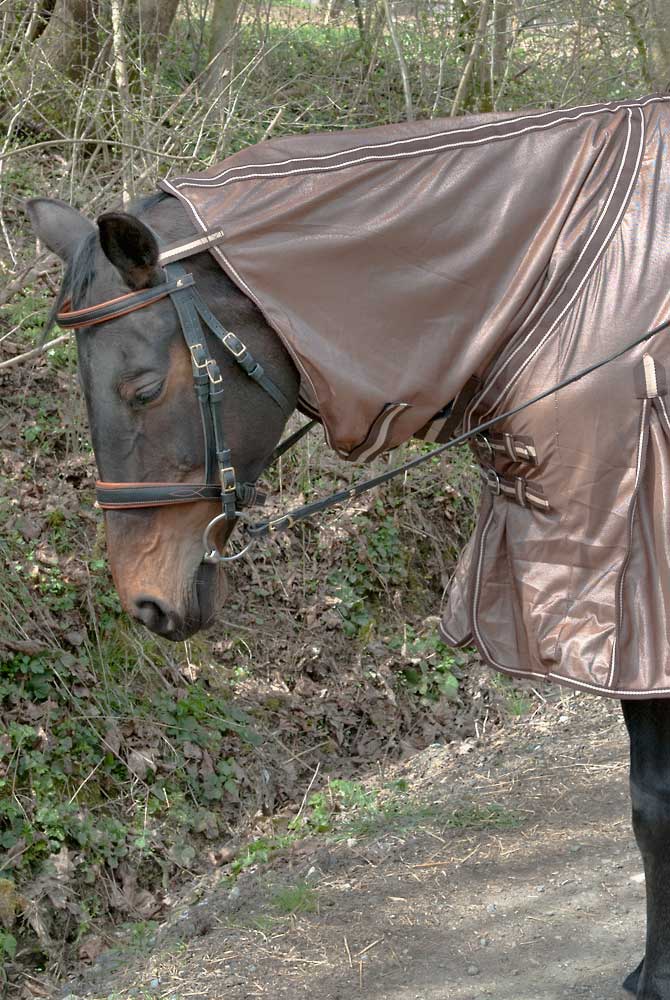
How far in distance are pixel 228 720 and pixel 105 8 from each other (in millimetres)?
4826

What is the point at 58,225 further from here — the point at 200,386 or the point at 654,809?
the point at 654,809

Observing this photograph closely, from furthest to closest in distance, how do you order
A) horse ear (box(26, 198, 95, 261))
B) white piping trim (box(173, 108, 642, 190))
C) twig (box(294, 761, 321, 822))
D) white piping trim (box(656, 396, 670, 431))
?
twig (box(294, 761, 321, 822)), horse ear (box(26, 198, 95, 261)), white piping trim (box(173, 108, 642, 190)), white piping trim (box(656, 396, 670, 431))

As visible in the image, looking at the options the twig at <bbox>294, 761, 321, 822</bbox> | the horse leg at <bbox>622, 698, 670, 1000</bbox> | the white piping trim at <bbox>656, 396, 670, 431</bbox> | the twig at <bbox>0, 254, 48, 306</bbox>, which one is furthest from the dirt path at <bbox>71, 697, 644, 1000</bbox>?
the twig at <bbox>0, 254, 48, 306</bbox>

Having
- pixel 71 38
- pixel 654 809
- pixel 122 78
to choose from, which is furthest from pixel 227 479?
pixel 71 38

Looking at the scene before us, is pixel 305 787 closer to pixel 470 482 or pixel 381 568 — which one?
pixel 381 568

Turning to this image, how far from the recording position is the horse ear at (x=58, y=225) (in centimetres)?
249

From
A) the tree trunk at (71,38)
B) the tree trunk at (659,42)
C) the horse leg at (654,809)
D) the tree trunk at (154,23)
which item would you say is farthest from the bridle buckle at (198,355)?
the tree trunk at (659,42)

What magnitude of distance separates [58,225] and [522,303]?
1.20 metres

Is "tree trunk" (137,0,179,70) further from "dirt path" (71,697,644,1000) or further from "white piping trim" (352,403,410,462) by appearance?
"dirt path" (71,697,644,1000)

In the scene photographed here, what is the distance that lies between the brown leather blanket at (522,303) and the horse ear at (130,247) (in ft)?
0.49

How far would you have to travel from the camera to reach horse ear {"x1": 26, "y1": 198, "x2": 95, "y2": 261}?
8.18 ft

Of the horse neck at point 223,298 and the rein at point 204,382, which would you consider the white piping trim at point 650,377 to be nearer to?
the rein at point 204,382

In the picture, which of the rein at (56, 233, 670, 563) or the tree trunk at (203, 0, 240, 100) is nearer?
the rein at (56, 233, 670, 563)

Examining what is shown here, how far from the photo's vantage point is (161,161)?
517 cm
